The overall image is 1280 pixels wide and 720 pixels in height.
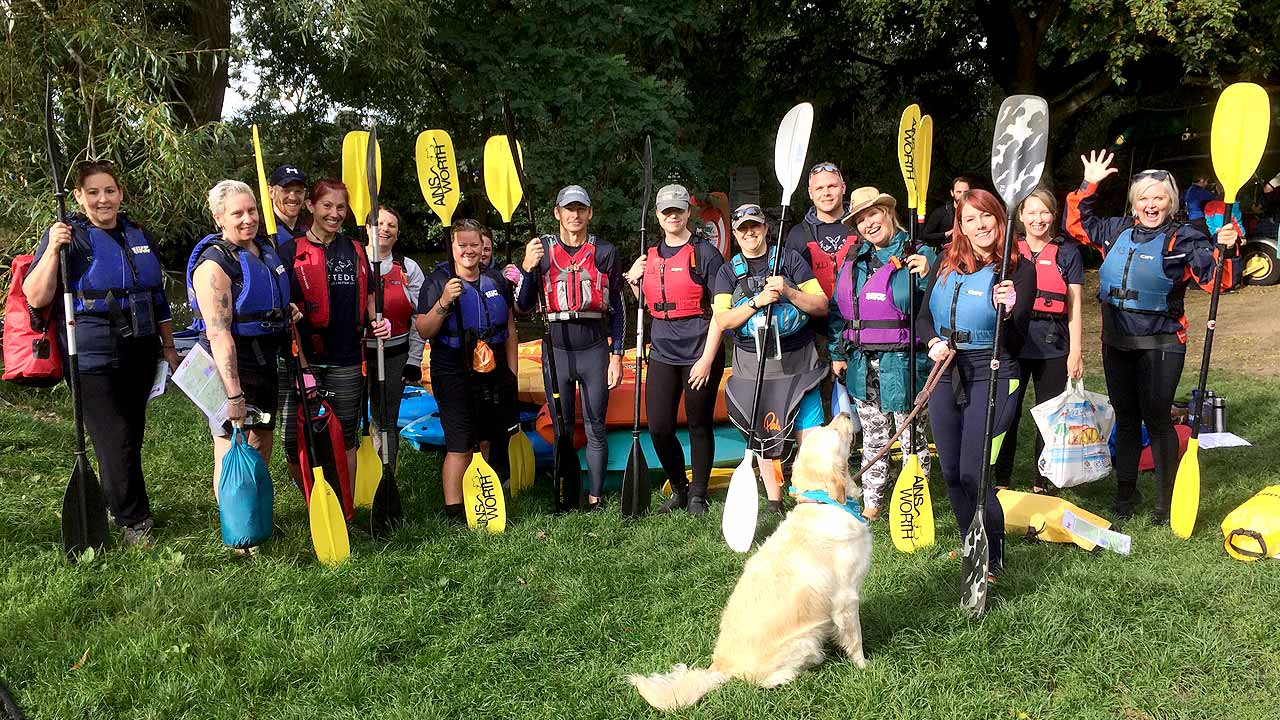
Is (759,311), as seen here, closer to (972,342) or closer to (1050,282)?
(972,342)

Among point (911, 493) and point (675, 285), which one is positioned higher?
point (675, 285)

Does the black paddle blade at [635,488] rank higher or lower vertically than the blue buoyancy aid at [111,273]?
lower

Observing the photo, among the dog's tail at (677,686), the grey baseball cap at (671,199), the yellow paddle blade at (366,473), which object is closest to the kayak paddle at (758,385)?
the grey baseball cap at (671,199)

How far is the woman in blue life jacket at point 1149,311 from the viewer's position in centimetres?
436

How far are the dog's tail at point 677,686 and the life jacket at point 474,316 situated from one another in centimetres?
234

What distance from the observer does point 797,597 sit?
9.66ft

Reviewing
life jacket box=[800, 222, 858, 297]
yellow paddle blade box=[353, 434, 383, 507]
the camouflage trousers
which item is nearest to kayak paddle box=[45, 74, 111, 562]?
yellow paddle blade box=[353, 434, 383, 507]

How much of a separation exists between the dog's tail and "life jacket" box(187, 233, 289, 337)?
97.6 inches

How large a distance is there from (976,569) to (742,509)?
1175 mm

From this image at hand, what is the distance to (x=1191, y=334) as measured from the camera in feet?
36.7

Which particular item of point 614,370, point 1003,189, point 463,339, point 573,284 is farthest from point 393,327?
point 1003,189

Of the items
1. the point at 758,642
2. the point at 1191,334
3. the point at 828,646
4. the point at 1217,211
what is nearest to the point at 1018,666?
the point at 828,646

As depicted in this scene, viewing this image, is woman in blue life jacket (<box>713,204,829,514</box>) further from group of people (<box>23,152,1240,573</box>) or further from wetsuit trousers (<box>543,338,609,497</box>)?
wetsuit trousers (<box>543,338,609,497</box>)

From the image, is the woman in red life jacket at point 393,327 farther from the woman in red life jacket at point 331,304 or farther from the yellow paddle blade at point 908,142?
the yellow paddle blade at point 908,142
